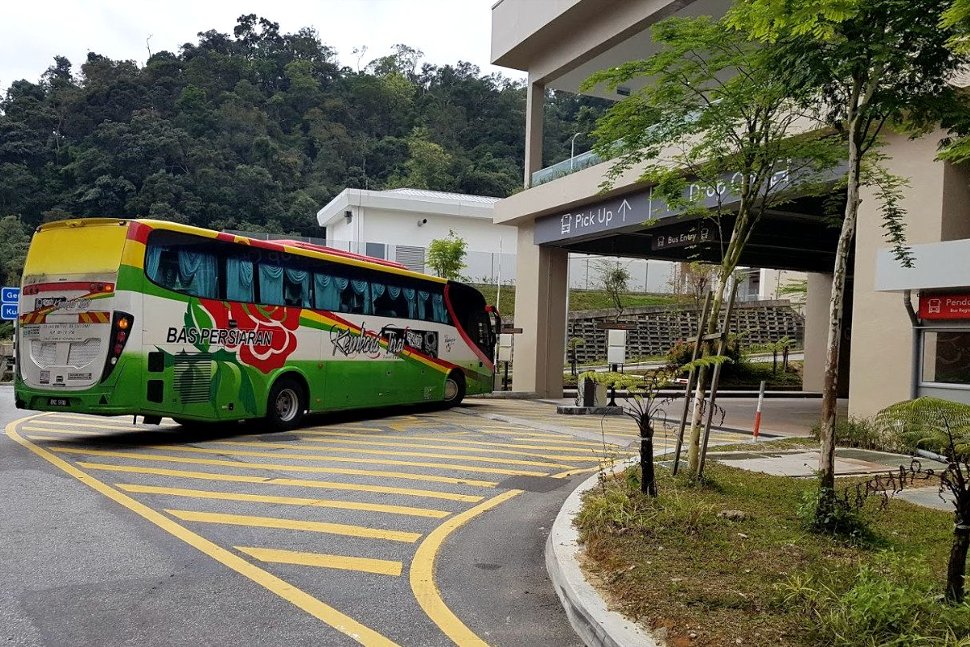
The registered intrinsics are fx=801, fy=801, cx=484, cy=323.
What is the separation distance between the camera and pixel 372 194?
46562 mm

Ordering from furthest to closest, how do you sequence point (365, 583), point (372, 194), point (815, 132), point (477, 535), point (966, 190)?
point (372, 194) < point (966, 190) < point (815, 132) < point (477, 535) < point (365, 583)

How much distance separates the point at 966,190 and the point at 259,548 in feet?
39.0

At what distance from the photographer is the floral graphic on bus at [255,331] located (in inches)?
519

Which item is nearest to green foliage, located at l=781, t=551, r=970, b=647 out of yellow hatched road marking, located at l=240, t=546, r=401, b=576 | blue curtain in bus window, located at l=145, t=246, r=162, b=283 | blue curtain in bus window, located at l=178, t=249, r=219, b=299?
yellow hatched road marking, located at l=240, t=546, r=401, b=576

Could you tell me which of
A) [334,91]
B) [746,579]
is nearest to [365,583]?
[746,579]

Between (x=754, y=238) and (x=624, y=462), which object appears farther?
(x=754, y=238)

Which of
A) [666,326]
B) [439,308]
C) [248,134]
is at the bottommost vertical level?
[666,326]

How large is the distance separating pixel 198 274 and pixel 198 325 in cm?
82

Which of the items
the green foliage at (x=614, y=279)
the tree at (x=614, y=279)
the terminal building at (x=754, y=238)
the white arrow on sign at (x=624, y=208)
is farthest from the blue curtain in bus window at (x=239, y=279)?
the green foliage at (x=614, y=279)

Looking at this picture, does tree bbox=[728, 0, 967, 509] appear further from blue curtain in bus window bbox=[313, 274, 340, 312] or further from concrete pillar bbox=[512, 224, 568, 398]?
concrete pillar bbox=[512, 224, 568, 398]

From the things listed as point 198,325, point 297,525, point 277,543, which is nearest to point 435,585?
point 277,543

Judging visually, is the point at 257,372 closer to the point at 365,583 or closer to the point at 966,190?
the point at 365,583

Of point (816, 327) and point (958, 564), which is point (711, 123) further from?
point (816, 327)

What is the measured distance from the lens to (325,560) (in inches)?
243
